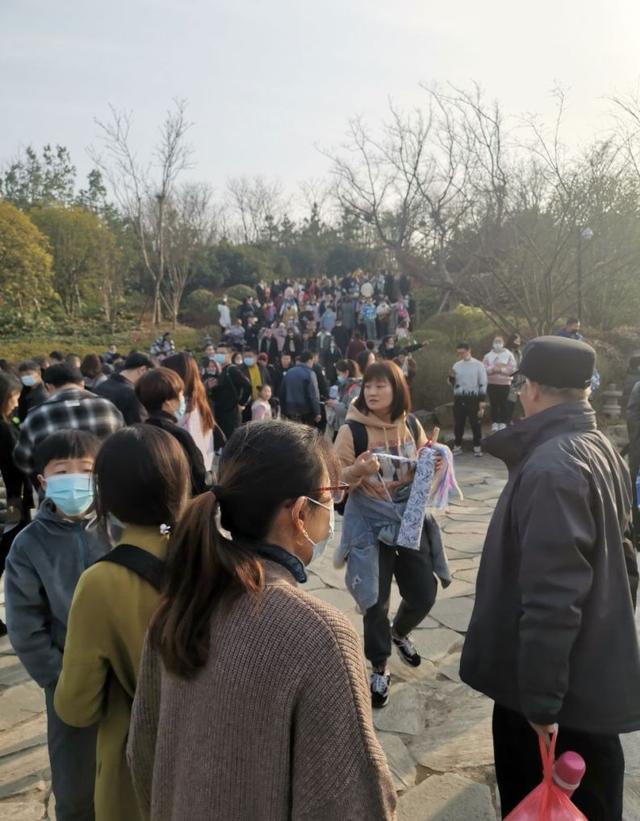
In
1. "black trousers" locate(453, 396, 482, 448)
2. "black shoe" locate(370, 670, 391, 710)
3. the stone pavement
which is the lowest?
the stone pavement

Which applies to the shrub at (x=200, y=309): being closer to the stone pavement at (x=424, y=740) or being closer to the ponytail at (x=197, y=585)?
the stone pavement at (x=424, y=740)

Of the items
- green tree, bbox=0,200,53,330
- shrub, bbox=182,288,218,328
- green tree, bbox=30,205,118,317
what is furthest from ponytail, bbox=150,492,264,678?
shrub, bbox=182,288,218,328

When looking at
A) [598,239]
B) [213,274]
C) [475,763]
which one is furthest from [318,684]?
[213,274]

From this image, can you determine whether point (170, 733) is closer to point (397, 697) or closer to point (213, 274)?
point (397, 697)

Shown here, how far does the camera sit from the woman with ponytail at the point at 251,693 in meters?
1.08

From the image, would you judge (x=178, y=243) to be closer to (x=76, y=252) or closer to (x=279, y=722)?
(x=76, y=252)

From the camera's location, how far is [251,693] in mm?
1071

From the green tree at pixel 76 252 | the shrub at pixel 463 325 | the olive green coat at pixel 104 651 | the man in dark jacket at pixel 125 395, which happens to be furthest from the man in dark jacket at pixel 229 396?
the green tree at pixel 76 252

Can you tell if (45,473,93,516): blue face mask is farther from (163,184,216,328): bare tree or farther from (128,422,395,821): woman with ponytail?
(163,184,216,328): bare tree

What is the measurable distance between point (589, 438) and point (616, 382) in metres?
11.0

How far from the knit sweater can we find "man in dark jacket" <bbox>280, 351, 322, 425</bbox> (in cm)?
761

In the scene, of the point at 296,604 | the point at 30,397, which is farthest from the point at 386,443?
the point at 30,397

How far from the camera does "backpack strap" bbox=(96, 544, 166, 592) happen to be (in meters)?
1.68

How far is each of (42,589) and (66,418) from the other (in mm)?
1928
